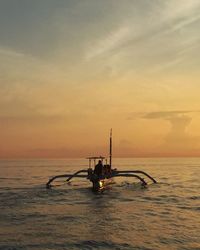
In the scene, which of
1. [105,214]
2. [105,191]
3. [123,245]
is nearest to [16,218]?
[105,214]

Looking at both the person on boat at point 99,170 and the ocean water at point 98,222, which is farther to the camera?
the person on boat at point 99,170

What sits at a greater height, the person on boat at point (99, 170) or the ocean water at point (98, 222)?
the person on boat at point (99, 170)

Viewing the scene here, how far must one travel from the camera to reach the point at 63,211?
3075 centimetres

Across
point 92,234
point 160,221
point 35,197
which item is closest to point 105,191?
point 35,197

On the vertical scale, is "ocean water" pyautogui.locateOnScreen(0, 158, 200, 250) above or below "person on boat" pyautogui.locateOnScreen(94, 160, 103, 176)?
below

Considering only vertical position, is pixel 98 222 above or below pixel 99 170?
below

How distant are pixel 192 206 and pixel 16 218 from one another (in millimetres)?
16434

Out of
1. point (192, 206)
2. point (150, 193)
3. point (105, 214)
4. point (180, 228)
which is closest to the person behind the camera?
point (180, 228)

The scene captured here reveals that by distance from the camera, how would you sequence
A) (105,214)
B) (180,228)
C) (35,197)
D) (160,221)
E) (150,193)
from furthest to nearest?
(150,193) < (35,197) < (105,214) < (160,221) < (180,228)

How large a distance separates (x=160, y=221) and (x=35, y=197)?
17.1 m

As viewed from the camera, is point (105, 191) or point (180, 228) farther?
point (105, 191)

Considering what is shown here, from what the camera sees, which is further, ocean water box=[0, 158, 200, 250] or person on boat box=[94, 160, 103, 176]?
person on boat box=[94, 160, 103, 176]

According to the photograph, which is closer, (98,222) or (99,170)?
(98,222)

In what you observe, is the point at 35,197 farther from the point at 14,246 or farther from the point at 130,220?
the point at 14,246
